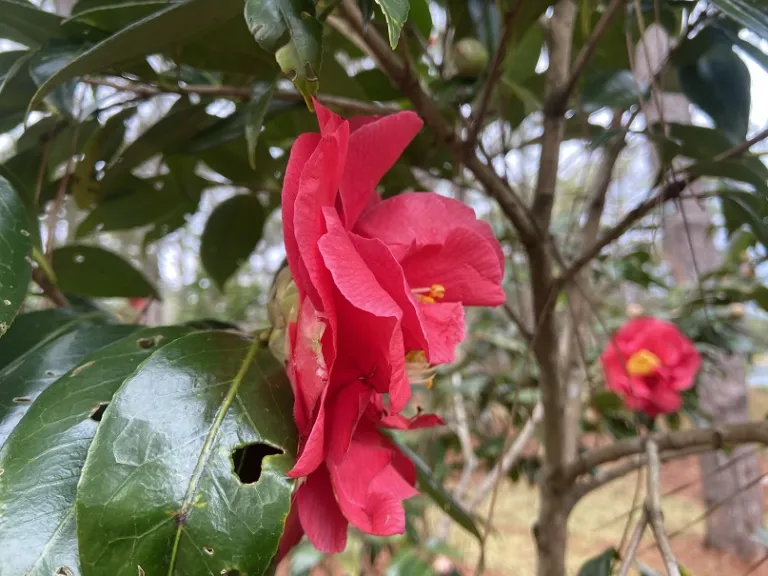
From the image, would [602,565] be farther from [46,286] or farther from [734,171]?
[46,286]

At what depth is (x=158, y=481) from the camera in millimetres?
264

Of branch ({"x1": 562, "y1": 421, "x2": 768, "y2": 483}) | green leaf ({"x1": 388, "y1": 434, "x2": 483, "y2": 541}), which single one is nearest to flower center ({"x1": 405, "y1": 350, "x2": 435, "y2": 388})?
green leaf ({"x1": 388, "y1": 434, "x2": 483, "y2": 541})

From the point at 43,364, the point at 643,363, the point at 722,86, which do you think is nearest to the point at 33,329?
the point at 43,364

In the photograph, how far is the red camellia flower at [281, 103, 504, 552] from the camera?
0.92 feet

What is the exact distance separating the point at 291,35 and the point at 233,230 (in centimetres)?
47

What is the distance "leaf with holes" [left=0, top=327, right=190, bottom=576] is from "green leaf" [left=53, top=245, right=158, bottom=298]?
29 centimetres

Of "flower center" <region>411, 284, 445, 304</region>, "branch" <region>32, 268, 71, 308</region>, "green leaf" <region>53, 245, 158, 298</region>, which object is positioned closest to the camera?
"flower center" <region>411, 284, 445, 304</region>

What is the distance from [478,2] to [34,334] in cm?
49

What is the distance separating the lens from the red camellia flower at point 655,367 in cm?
112

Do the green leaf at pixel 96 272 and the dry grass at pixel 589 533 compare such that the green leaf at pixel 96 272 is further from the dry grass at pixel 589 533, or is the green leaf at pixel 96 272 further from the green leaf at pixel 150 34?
the dry grass at pixel 589 533

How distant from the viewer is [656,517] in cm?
38

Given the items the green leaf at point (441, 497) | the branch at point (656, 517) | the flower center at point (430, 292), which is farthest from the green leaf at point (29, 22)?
the branch at point (656, 517)

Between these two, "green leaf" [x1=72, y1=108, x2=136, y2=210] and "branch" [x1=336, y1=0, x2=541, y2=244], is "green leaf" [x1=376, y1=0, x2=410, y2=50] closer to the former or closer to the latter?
"branch" [x1=336, y1=0, x2=541, y2=244]

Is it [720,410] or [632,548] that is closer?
[632,548]
